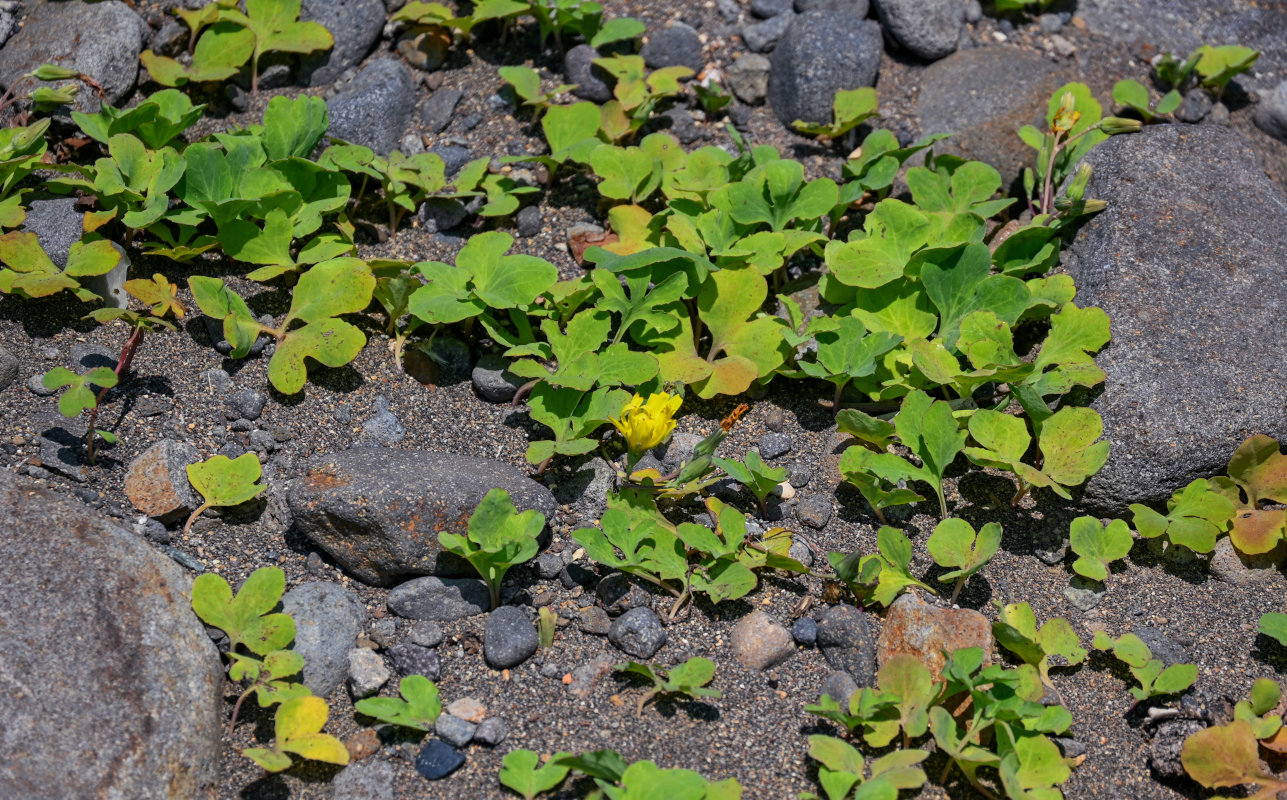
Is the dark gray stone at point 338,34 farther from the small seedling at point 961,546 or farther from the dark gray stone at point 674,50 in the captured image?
the small seedling at point 961,546

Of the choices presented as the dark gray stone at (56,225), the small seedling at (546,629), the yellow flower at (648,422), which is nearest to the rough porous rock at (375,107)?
the dark gray stone at (56,225)

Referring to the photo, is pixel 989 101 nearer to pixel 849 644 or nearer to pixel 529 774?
pixel 849 644

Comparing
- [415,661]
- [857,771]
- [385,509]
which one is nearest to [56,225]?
[385,509]

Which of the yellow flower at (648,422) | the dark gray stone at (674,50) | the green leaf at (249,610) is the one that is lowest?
the green leaf at (249,610)

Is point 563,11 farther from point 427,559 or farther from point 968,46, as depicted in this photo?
point 427,559

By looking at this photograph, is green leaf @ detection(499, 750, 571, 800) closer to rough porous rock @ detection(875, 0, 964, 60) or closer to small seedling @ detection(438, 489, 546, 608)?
small seedling @ detection(438, 489, 546, 608)

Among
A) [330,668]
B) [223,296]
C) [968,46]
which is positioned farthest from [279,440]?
[968,46]
